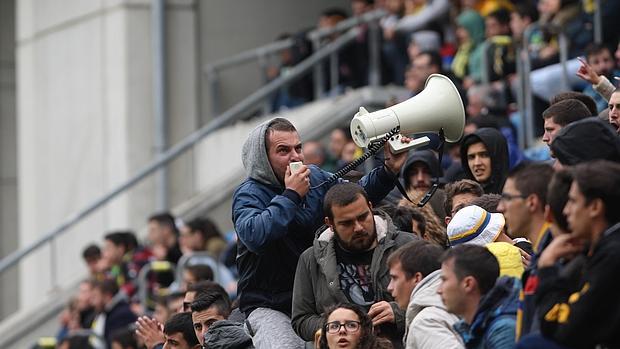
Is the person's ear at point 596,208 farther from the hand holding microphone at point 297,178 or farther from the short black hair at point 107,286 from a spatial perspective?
the short black hair at point 107,286

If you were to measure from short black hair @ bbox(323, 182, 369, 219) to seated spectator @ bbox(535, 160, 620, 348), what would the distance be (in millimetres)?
1668

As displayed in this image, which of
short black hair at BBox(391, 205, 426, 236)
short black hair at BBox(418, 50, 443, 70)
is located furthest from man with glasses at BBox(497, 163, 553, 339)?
short black hair at BBox(418, 50, 443, 70)

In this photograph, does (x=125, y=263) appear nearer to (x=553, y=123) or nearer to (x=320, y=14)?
(x=320, y=14)

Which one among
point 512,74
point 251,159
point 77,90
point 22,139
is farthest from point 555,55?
point 22,139

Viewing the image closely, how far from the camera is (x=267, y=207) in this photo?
7.41m

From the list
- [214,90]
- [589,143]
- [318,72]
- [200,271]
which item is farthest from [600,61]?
[214,90]

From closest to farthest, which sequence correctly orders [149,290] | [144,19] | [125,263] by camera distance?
1. [149,290]
2. [125,263]
3. [144,19]

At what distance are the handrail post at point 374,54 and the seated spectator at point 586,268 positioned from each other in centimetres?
992

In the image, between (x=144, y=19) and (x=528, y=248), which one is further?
(x=144, y=19)

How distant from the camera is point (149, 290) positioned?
14133 mm

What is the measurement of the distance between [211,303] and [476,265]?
2552 millimetres

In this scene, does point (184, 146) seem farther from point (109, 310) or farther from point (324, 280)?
point (324, 280)

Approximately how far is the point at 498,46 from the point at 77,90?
7.14m

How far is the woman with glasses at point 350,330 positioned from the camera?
6.97 meters
